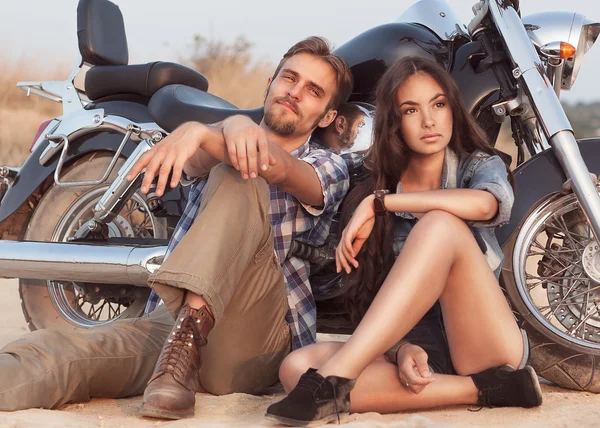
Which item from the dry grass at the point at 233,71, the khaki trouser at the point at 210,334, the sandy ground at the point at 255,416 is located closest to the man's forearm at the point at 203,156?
the khaki trouser at the point at 210,334

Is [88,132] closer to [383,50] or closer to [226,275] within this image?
[383,50]

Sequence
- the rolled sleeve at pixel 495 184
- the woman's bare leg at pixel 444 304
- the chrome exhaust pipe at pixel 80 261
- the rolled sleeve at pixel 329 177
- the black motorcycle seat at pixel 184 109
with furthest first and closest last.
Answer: the black motorcycle seat at pixel 184 109 → the chrome exhaust pipe at pixel 80 261 → the rolled sleeve at pixel 329 177 → the rolled sleeve at pixel 495 184 → the woman's bare leg at pixel 444 304

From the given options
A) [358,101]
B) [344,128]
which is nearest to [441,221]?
[344,128]

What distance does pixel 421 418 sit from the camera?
216 cm

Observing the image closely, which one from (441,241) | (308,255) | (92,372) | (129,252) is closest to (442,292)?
(441,241)

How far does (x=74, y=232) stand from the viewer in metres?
3.61

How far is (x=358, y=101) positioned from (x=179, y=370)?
128cm

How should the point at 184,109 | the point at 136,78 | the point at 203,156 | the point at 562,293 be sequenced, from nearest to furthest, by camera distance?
1. the point at 203,156
2. the point at 562,293
3. the point at 184,109
4. the point at 136,78

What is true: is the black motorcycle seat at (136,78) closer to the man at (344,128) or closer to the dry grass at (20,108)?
the man at (344,128)

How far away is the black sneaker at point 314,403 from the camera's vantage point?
6.80 ft

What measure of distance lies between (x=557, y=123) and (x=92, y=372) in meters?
1.49

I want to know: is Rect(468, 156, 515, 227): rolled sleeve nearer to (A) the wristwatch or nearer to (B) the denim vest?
(B) the denim vest

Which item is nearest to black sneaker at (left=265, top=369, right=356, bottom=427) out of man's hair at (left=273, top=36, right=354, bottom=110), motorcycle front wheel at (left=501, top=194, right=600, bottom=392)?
motorcycle front wheel at (left=501, top=194, right=600, bottom=392)

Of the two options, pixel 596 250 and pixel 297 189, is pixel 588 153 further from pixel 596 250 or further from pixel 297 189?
pixel 297 189
